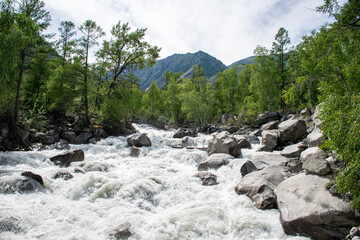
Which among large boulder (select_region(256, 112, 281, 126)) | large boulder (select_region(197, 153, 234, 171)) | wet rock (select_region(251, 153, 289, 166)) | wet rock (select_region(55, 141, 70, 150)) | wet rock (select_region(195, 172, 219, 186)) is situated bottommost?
wet rock (select_region(195, 172, 219, 186))

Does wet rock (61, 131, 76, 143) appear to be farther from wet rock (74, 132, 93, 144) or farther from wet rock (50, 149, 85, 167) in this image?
wet rock (50, 149, 85, 167)

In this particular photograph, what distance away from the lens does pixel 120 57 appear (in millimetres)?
21953

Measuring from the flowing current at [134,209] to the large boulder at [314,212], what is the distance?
0.37m

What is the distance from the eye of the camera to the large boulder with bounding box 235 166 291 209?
19.7 feet

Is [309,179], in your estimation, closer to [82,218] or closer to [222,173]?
[222,173]

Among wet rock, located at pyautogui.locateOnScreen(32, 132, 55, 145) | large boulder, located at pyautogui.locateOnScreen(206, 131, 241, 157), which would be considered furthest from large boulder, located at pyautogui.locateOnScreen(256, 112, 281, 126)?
wet rock, located at pyautogui.locateOnScreen(32, 132, 55, 145)

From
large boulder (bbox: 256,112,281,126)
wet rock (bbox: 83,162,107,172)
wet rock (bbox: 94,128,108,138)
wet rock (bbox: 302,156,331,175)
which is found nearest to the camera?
wet rock (bbox: 302,156,331,175)

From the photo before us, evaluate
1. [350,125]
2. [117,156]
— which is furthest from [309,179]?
[117,156]

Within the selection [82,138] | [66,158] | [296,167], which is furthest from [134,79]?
[296,167]

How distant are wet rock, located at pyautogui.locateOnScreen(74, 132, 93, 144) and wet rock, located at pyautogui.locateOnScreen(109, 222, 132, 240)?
13.2 metres

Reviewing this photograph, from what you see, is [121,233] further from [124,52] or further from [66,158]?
[124,52]

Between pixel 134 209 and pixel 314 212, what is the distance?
4772 millimetres

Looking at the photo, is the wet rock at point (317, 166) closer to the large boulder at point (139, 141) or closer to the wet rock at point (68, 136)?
the large boulder at point (139, 141)

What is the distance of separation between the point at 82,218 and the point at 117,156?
7.52 metres
